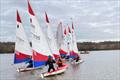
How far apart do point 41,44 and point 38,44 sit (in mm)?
350

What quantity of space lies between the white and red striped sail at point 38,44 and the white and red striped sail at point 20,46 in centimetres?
793

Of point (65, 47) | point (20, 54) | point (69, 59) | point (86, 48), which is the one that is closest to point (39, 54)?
point (20, 54)

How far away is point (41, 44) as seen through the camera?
26.8 m

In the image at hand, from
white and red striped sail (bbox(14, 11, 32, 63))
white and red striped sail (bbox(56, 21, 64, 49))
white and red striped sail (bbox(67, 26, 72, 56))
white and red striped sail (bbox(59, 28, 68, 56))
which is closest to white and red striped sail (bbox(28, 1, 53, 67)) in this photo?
white and red striped sail (bbox(14, 11, 32, 63))

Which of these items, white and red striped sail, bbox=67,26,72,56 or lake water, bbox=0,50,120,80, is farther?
white and red striped sail, bbox=67,26,72,56

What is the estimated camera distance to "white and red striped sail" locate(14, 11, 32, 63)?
34.4 m

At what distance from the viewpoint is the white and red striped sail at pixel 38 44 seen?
85.4 feet

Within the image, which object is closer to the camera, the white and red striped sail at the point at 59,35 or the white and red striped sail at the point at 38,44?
the white and red striped sail at the point at 38,44

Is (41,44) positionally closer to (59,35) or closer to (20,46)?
(20,46)

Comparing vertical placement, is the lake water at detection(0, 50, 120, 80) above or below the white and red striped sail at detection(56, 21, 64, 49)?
below

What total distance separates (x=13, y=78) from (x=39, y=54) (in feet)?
12.9

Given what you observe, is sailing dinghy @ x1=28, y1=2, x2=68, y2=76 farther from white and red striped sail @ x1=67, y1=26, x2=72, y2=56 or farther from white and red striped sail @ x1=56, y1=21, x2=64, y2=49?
white and red striped sail @ x1=56, y1=21, x2=64, y2=49

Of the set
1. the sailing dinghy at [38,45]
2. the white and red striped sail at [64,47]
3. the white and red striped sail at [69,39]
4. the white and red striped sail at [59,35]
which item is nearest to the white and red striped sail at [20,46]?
the sailing dinghy at [38,45]

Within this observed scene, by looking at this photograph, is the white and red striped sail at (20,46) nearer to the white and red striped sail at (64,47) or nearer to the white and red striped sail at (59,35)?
the white and red striped sail at (59,35)
